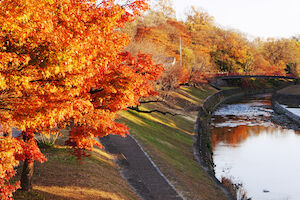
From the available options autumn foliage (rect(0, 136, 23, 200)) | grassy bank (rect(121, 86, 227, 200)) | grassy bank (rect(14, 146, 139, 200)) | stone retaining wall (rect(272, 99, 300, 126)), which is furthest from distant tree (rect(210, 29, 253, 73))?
autumn foliage (rect(0, 136, 23, 200))

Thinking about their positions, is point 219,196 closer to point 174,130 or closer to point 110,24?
point 110,24

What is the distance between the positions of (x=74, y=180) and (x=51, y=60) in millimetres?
8104

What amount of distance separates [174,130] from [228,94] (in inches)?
2242

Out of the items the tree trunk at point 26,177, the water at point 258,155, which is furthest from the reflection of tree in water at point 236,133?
the tree trunk at point 26,177

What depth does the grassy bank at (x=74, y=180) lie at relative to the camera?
47.6 ft

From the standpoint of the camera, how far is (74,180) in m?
16.2

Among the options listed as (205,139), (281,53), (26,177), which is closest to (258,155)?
(205,139)

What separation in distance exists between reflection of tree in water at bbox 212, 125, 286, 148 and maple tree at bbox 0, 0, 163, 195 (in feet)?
89.5

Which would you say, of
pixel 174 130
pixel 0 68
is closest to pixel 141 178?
pixel 0 68

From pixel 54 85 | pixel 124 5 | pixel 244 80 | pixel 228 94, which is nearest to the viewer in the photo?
pixel 54 85

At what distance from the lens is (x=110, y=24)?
43.4ft

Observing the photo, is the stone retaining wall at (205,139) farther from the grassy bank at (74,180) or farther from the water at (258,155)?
the grassy bank at (74,180)

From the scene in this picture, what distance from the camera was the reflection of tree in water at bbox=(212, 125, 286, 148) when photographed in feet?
133

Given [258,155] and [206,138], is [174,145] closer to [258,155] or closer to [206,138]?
[206,138]
